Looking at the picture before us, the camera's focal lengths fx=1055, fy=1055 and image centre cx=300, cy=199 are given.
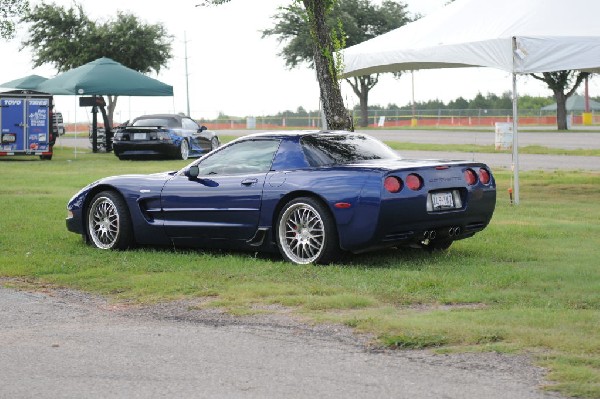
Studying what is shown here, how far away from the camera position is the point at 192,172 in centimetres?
1030

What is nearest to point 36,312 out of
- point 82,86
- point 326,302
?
point 326,302

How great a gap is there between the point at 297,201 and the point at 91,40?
5063cm

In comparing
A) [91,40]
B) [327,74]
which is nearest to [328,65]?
[327,74]

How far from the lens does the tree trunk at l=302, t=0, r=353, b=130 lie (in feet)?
58.2

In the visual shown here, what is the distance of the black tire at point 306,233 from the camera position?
932 cm

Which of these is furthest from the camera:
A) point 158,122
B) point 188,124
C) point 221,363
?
point 188,124

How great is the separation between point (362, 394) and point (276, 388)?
458mm

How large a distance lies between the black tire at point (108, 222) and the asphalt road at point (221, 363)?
3285 mm

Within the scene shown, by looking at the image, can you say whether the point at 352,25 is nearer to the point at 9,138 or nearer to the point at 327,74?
the point at 9,138

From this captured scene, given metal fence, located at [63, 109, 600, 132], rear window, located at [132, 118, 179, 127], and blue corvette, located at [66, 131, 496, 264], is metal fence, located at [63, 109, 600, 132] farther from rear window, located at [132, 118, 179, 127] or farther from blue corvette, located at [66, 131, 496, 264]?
blue corvette, located at [66, 131, 496, 264]

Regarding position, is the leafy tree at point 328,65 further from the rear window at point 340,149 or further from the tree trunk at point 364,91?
the tree trunk at point 364,91

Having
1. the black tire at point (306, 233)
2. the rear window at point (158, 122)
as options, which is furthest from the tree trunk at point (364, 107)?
the black tire at point (306, 233)

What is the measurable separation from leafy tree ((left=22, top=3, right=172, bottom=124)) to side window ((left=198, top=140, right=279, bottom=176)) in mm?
47529

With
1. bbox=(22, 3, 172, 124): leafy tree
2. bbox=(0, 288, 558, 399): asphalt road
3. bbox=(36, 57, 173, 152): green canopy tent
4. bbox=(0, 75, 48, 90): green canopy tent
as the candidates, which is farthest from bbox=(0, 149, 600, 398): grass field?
bbox=(22, 3, 172, 124): leafy tree
